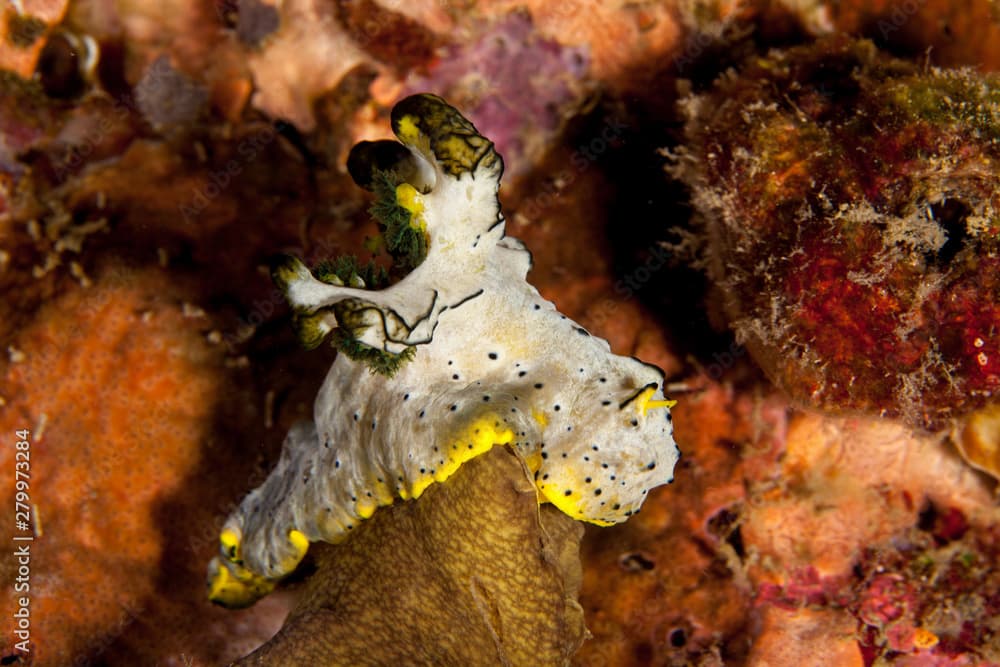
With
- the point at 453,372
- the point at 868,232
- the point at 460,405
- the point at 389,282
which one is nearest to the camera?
the point at 460,405

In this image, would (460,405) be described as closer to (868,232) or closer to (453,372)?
(453,372)

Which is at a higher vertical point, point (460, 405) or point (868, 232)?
point (868, 232)

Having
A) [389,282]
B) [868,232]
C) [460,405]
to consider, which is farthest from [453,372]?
[868,232]

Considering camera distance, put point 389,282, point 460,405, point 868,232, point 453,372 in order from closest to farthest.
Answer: point 460,405, point 868,232, point 453,372, point 389,282

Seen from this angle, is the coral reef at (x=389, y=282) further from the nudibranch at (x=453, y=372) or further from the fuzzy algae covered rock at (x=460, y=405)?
the nudibranch at (x=453, y=372)

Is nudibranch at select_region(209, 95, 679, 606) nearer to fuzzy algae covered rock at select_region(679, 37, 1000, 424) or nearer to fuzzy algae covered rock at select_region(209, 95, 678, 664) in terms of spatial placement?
fuzzy algae covered rock at select_region(209, 95, 678, 664)

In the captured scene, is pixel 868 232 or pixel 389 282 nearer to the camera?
pixel 868 232

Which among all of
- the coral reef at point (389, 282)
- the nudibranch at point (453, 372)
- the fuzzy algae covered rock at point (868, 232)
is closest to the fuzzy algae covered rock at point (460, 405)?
the nudibranch at point (453, 372)
